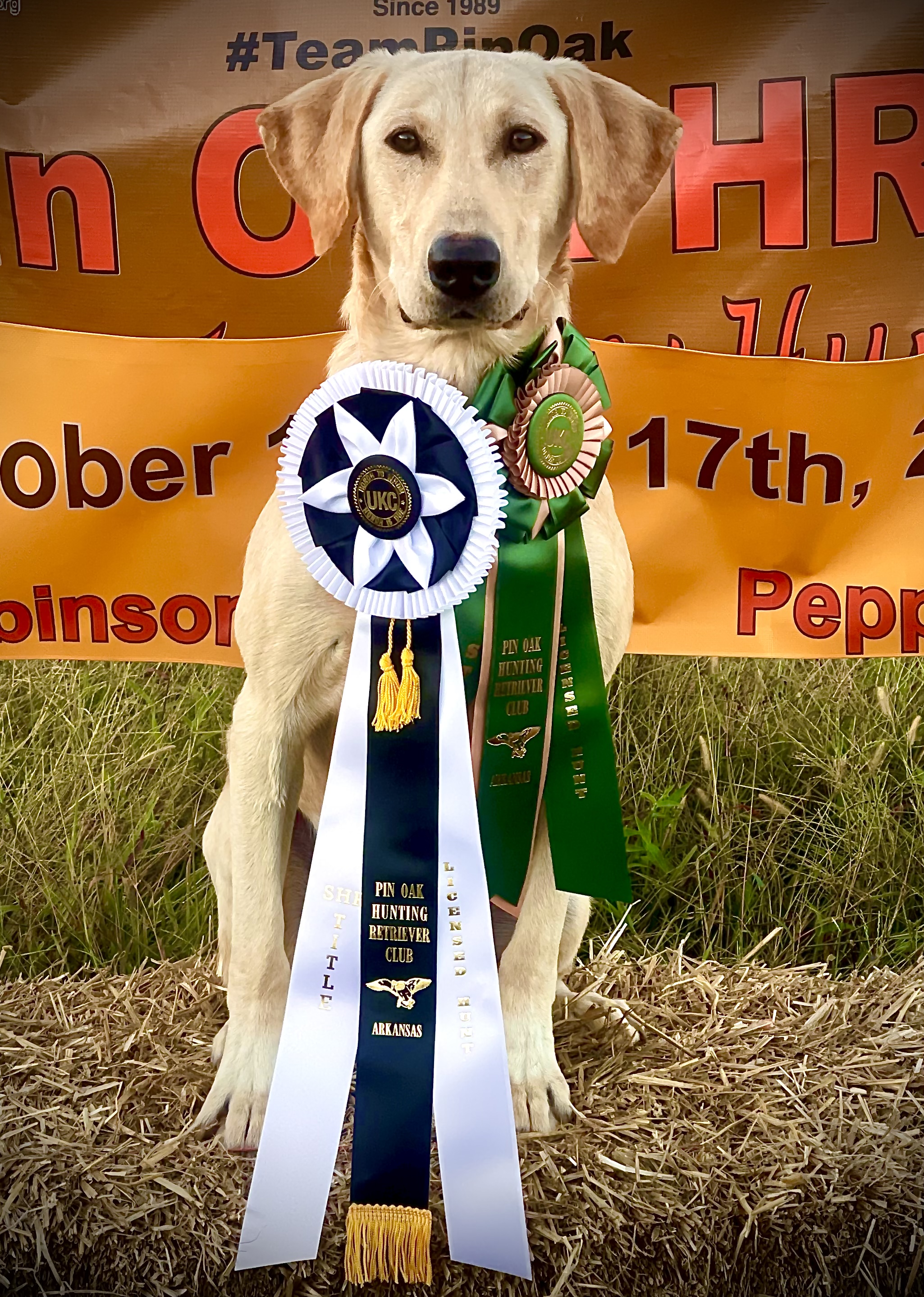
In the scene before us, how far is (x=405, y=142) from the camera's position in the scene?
4.73ft

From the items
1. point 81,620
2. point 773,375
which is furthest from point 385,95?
point 81,620

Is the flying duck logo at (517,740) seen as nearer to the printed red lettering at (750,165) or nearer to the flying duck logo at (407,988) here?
the flying duck logo at (407,988)

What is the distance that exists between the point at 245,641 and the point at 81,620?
1.82 ft

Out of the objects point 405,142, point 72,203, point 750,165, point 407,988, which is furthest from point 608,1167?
point 72,203

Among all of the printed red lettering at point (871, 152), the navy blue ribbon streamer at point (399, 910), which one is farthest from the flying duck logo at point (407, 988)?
the printed red lettering at point (871, 152)

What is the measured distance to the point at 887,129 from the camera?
1885mm

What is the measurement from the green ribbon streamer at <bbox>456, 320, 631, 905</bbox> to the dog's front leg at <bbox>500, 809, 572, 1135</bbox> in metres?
0.05

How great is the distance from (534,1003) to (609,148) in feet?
4.16

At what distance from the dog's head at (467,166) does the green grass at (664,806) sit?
42.0 inches

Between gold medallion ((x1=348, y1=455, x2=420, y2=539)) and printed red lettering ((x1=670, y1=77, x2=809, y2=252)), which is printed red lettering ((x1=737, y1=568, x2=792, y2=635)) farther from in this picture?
gold medallion ((x1=348, y1=455, x2=420, y2=539))

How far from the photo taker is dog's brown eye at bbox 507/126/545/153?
1.43 metres

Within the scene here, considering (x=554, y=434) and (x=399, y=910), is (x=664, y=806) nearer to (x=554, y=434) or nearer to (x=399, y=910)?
(x=399, y=910)

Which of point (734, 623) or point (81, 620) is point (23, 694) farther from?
point (734, 623)

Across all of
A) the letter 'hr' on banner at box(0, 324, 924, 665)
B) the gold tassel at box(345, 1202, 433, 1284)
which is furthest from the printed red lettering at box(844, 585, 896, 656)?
the gold tassel at box(345, 1202, 433, 1284)
